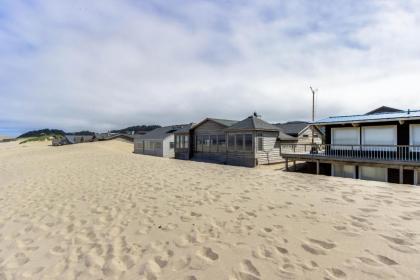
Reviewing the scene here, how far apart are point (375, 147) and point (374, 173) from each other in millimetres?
1440

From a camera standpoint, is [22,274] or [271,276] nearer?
[271,276]

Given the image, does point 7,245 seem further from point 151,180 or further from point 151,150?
point 151,150

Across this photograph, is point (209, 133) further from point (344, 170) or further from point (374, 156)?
point (374, 156)

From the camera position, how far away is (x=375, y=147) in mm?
14680

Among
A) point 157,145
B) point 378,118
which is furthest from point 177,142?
point 378,118

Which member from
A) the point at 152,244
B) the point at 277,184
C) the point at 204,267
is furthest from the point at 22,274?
the point at 277,184

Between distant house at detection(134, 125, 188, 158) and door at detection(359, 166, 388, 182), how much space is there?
22594mm

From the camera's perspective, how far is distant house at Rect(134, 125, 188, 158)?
34406mm

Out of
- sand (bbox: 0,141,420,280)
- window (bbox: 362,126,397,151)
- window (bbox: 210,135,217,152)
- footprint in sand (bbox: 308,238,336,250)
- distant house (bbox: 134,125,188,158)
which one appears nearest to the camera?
sand (bbox: 0,141,420,280)

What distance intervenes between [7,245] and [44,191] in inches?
189

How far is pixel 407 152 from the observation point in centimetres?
1363

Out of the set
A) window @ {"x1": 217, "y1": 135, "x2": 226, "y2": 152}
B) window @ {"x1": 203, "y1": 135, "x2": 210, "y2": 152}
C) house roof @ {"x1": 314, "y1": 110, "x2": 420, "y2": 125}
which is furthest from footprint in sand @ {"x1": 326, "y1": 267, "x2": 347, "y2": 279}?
window @ {"x1": 203, "y1": 135, "x2": 210, "y2": 152}

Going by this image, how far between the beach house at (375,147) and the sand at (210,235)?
228 inches

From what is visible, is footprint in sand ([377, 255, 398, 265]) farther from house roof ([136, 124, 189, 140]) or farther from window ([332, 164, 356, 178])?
house roof ([136, 124, 189, 140])
